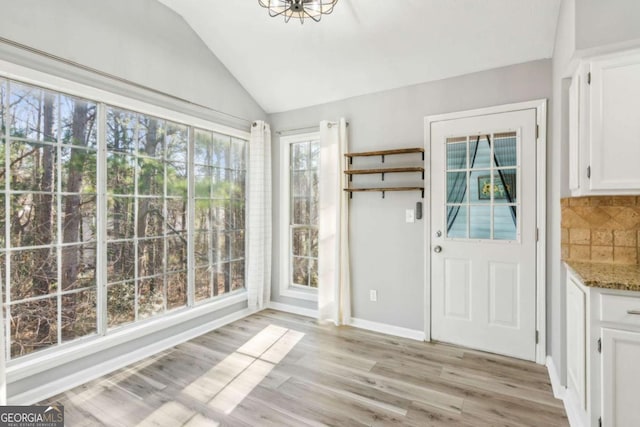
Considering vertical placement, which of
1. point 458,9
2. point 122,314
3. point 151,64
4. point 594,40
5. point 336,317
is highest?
point 458,9

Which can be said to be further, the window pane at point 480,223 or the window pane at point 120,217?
the window pane at point 480,223

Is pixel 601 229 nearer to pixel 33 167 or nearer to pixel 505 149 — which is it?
pixel 505 149

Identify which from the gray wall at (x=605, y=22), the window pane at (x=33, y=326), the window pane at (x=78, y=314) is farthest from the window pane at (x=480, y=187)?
the window pane at (x=33, y=326)

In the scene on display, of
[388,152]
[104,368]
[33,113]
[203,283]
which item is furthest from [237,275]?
[33,113]

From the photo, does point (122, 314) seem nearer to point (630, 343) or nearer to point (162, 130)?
point (162, 130)

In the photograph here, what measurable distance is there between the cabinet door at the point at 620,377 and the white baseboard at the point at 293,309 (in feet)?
8.57

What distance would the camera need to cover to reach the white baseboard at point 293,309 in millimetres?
3734

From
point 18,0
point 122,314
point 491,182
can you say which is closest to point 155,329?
point 122,314

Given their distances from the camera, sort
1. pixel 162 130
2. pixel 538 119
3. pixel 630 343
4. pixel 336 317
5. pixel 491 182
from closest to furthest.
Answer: pixel 630 343 < pixel 538 119 < pixel 491 182 < pixel 162 130 < pixel 336 317

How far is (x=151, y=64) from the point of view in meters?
2.76

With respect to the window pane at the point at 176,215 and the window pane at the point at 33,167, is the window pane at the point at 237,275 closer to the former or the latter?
the window pane at the point at 176,215

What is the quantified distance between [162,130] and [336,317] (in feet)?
8.35

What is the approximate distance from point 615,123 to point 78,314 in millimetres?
3747

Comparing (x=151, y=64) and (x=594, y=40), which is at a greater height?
(x=151, y=64)
